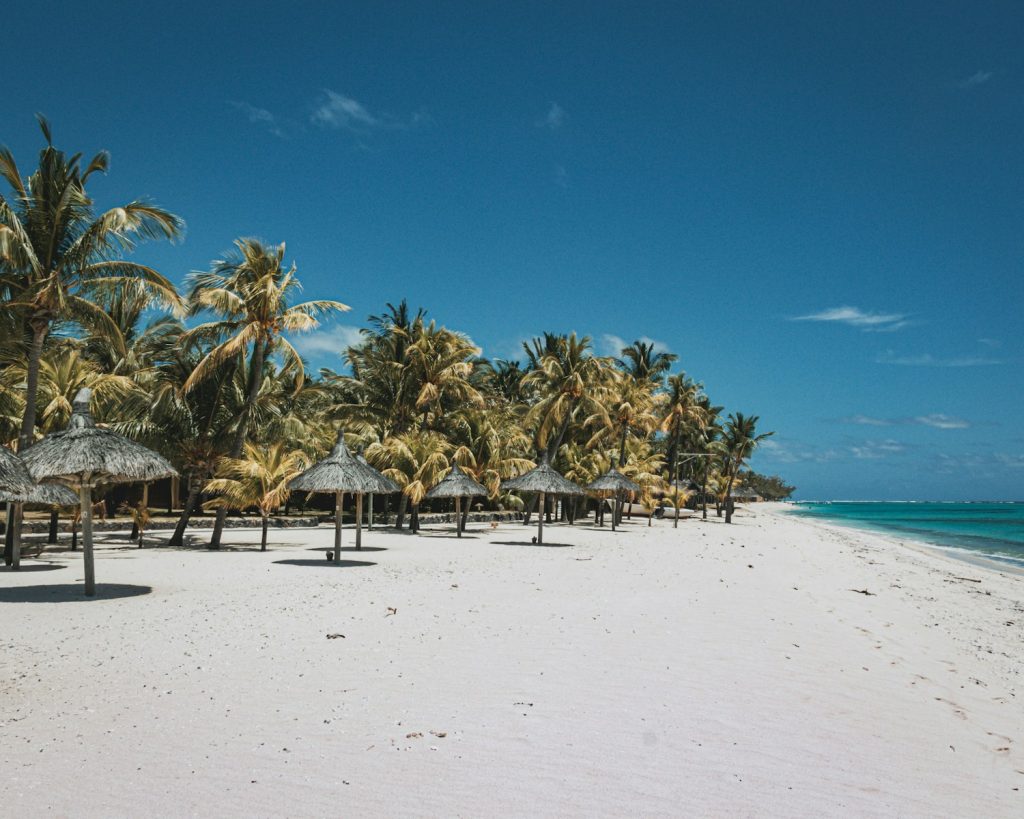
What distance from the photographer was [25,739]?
4457 millimetres

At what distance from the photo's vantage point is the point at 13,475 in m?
8.84

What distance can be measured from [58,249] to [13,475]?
23.9 feet

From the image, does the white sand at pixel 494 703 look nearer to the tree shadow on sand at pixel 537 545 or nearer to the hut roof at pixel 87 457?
the hut roof at pixel 87 457

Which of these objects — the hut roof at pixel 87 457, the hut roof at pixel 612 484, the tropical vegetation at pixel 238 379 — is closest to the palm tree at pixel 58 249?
the tropical vegetation at pixel 238 379

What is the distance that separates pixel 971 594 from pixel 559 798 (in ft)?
48.9

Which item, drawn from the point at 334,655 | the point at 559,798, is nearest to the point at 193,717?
the point at 334,655

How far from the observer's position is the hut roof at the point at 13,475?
28.7 feet

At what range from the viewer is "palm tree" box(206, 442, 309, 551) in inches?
677

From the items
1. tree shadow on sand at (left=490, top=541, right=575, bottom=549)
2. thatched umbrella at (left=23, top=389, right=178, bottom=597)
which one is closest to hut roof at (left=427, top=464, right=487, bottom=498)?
tree shadow on sand at (left=490, top=541, right=575, bottom=549)

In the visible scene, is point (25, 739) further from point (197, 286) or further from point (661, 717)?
point (197, 286)

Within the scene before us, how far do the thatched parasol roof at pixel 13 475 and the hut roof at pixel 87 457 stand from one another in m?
0.23

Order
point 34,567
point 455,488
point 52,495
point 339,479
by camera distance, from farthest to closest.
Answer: point 455,488, point 339,479, point 52,495, point 34,567

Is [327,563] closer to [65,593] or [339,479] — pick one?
[339,479]

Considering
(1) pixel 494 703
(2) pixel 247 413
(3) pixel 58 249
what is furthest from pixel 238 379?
(1) pixel 494 703
